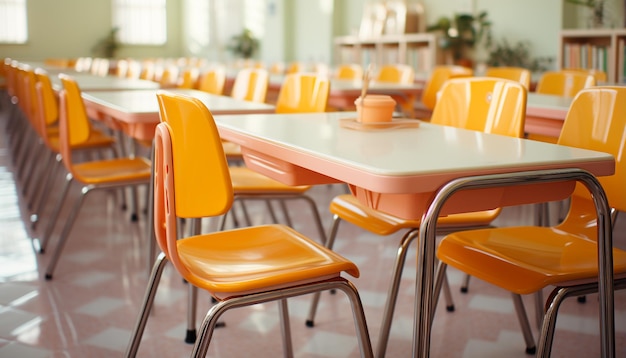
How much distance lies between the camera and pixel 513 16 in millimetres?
7398

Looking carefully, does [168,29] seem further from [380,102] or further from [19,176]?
[380,102]

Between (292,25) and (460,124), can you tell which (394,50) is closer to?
(292,25)

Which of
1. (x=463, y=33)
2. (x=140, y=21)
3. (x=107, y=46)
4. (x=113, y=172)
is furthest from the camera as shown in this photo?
(x=140, y=21)

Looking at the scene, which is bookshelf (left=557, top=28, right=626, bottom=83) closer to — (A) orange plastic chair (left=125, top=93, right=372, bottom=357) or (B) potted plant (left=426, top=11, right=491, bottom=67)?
(B) potted plant (left=426, top=11, right=491, bottom=67)

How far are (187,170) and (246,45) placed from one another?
1156 centimetres

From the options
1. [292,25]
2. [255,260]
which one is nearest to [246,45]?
[292,25]

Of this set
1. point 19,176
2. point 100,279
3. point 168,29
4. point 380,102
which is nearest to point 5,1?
point 168,29

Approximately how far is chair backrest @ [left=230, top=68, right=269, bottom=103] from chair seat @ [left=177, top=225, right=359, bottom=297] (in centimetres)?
182

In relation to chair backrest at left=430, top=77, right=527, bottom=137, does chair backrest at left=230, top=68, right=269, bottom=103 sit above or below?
above

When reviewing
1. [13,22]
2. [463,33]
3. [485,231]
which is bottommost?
[485,231]

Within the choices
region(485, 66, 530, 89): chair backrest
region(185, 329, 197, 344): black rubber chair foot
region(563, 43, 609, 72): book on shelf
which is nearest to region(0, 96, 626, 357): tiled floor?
region(185, 329, 197, 344): black rubber chair foot

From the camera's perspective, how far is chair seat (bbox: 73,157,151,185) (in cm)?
274

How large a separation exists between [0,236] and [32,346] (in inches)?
58.7

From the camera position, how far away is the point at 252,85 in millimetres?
3680
